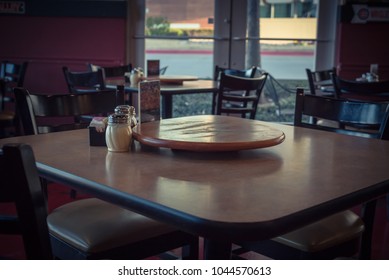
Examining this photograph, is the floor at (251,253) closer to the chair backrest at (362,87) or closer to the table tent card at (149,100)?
the chair backrest at (362,87)

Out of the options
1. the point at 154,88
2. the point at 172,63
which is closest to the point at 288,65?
the point at 172,63

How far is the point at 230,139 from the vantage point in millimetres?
1613

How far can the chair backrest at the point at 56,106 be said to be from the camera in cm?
207

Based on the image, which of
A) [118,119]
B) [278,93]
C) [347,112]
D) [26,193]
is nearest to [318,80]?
[278,93]

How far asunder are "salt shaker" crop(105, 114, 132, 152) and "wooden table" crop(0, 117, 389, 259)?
28mm

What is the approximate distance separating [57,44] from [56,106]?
3.98m

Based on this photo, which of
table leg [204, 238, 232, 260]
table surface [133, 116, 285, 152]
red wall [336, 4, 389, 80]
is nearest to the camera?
table leg [204, 238, 232, 260]

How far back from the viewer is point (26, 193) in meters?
1.07

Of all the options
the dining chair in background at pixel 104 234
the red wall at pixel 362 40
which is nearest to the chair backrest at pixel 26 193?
the dining chair in background at pixel 104 234

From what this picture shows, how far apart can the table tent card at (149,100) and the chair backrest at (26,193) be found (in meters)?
0.79

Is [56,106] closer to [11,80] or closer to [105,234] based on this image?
[105,234]

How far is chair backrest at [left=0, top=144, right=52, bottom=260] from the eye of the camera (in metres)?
1.04

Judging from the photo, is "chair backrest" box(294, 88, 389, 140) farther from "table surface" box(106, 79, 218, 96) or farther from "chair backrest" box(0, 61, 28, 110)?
"chair backrest" box(0, 61, 28, 110)

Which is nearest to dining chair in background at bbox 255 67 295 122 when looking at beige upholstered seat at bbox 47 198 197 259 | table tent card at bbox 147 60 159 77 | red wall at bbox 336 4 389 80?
red wall at bbox 336 4 389 80
